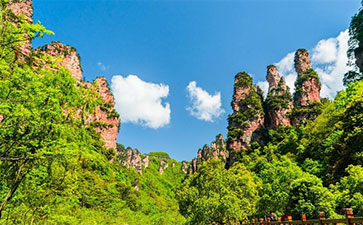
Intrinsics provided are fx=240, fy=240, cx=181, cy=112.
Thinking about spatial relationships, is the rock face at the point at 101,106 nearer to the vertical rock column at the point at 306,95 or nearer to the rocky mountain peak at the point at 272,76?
the rocky mountain peak at the point at 272,76

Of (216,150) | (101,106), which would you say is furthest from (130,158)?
(216,150)

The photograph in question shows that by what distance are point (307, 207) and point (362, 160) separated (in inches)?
279

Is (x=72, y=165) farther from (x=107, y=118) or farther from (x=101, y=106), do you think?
(x=107, y=118)

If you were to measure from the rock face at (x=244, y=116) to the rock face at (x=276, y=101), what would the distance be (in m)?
2.34

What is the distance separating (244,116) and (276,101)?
9097 mm

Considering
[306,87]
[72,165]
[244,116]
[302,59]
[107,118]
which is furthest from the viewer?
[107,118]

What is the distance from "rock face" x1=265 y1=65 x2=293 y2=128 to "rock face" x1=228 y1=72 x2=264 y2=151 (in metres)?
2.34

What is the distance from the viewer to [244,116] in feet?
204

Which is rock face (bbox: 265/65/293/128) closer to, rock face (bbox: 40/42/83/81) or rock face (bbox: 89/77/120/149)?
rock face (bbox: 89/77/120/149)

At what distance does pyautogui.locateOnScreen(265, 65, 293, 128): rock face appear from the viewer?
59.4 meters

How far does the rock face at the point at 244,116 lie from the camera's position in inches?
2353

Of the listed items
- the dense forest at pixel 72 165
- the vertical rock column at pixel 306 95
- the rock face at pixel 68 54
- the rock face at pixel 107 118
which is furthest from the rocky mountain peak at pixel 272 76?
the rock face at pixel 68 54

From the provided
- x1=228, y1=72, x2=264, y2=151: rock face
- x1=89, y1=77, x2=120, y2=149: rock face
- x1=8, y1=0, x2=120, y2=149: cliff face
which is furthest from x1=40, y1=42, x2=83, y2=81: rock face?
x1=228, y1=72, x2=264, y2=151: rock face

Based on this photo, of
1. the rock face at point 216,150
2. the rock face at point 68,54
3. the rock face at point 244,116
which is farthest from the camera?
the rock face at point 216,150
